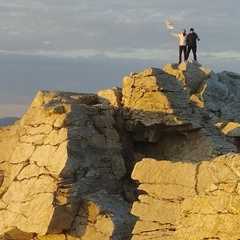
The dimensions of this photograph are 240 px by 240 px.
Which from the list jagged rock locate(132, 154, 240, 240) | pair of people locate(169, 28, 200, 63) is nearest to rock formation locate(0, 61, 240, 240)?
jagged rock locate(132, 154, 240, 240)

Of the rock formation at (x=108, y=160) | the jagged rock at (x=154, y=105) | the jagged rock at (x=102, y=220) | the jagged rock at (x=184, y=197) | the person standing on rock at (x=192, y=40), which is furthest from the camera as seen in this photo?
the person standing on rock at (x=192, y=40)

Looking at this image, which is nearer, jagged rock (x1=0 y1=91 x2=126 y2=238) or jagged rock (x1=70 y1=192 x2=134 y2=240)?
jagged rock (x1=70 y1=192 x2=134 y2=240)

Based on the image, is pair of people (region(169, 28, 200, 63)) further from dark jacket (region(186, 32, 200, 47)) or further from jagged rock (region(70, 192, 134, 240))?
jagged rock (region(70, 192, 134, 240))

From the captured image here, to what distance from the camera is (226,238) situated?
345 inches

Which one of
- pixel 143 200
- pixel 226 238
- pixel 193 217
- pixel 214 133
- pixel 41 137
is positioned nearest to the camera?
pixel 226 238

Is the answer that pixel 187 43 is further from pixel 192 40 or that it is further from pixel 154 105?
pixel 154 105

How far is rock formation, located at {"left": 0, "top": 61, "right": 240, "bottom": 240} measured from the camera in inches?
492

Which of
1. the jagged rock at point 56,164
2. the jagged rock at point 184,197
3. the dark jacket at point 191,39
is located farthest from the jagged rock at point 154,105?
the dark jacket at point 191,39

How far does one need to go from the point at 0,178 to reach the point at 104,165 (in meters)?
3.56

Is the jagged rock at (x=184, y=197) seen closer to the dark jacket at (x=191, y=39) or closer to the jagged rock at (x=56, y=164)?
the jagged rock at (x=56, y=164)

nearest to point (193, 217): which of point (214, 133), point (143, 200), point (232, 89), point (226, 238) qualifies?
point (226, 238)

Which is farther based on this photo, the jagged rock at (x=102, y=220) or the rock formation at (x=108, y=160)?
the jagged rock at (x=102, y=220)

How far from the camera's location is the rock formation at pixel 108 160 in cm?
1250

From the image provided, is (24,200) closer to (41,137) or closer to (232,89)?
(41,137)
